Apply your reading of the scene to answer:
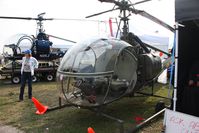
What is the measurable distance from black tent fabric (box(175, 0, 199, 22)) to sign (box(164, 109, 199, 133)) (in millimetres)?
1367

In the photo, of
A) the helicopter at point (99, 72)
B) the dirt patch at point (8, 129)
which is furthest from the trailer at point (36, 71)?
the helicopter at point (99, 72)

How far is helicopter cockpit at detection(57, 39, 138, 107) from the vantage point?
15.2 feet

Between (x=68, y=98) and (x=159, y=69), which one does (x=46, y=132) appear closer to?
(x=68, y=98)

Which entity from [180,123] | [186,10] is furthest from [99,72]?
[186,10]

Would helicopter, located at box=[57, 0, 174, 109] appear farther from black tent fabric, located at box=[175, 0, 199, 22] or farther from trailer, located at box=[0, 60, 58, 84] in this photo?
trailer, located at box=[0, 60, 58, 84]

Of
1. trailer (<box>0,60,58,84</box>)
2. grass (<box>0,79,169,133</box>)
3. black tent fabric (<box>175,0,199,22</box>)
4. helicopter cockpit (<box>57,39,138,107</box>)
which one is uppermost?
black tent fabric (<box>175,0,199,22</box>)

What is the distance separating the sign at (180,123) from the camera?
3.12 m

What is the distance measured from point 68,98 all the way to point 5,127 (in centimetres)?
156

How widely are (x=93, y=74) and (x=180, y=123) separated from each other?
76.7 inches

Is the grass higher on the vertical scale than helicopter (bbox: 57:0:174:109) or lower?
Answer: lower

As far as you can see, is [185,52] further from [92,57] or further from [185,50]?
[92,57]

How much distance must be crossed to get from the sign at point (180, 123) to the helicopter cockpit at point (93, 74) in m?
1.58

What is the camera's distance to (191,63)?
423 cm

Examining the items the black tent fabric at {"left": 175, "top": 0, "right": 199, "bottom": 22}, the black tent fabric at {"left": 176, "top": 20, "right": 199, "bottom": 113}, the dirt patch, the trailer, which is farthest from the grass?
the trailer
